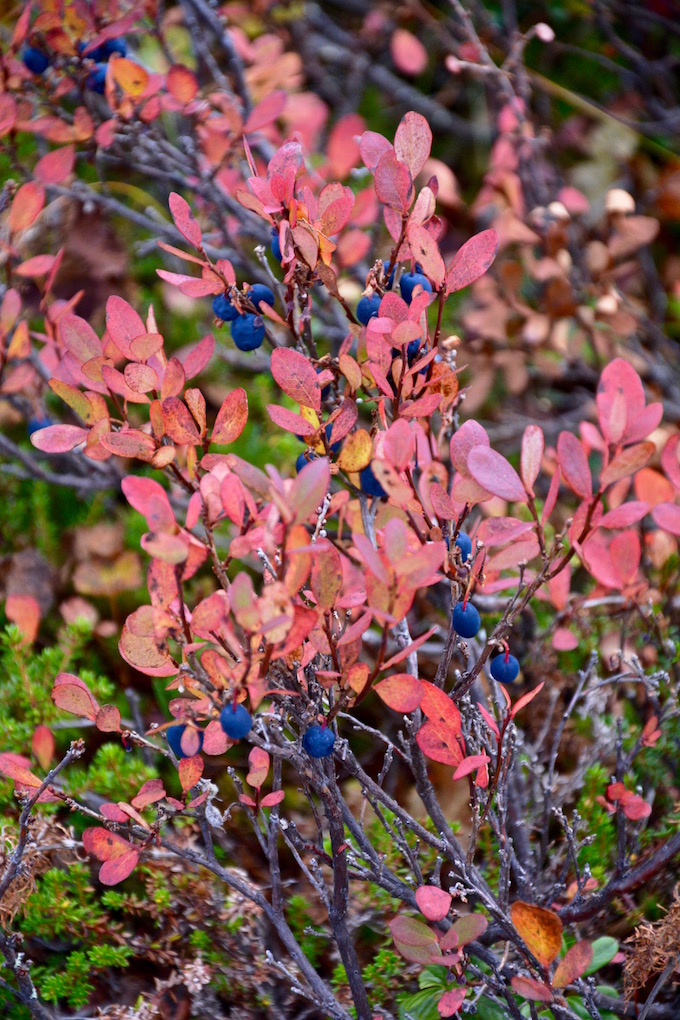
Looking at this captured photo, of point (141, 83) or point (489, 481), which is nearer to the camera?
point (489, 481)

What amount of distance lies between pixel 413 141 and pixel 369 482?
0.36m

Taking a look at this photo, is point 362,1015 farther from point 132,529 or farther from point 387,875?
point 132,529

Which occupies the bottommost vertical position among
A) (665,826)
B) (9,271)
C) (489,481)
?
(665,826)

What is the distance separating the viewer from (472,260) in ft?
2.87

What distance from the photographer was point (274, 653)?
69cm

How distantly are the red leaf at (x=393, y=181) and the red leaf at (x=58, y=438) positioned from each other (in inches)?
15.5

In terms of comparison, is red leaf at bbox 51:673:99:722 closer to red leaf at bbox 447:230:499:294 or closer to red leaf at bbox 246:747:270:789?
red leaf at bbox 246:747:270:789

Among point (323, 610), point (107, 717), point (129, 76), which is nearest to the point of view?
point (323, 610)

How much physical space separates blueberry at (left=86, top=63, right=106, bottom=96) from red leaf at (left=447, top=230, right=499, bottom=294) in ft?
2.59

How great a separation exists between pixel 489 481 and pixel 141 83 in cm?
88

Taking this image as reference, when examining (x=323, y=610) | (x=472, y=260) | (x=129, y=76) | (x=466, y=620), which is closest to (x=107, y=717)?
(x=323, y=610)

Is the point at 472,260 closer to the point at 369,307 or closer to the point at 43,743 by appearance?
the point at 369,307

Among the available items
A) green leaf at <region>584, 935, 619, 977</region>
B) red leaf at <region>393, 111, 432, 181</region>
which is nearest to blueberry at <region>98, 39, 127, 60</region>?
red leaf at <region>393, 111, 432, 181</region>

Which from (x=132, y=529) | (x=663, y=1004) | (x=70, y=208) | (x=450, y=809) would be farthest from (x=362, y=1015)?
(x=70, y=208)
